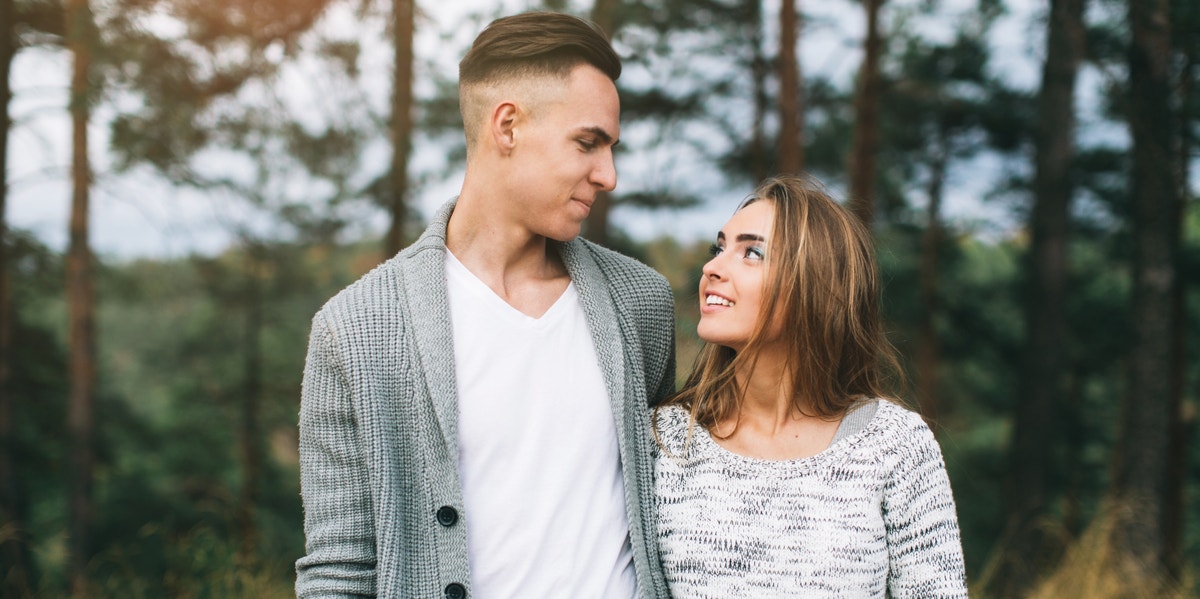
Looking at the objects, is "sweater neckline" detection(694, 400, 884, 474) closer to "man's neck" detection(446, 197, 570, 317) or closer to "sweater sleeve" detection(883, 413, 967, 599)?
"sweater sleeve" detection(883, 413, 967, 599)

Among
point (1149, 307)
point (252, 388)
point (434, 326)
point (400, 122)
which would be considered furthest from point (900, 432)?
point (252, 388)

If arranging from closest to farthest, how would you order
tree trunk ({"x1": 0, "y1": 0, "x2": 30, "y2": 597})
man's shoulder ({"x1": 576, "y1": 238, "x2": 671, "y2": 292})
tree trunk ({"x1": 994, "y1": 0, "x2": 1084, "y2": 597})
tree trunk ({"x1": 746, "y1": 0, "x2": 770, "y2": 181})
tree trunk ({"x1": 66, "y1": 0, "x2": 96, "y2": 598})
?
man's shoulder ({"x1": 576, "y1": 238, "x2": 671, "y2": 292}) → tree trunk ({"x1": 0, "y1": 0, "x2": 30, "y2": 597}) → tree trunk ({"x1": 66, "y1": 0, "x2": 96, "y2": 598}) → tree trunk ({"x1": 994, "y1": 0, "x2": 1084, "y2": 597}) → tree trunk ({"x1": 746, "y1": 0, "x2": 770, "y2": 181})

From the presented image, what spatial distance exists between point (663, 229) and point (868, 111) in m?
3.61

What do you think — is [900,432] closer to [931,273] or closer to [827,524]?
[827,524]

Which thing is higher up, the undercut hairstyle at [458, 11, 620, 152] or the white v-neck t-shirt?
the undercut hairstyle at [458, 11, 620, 152]

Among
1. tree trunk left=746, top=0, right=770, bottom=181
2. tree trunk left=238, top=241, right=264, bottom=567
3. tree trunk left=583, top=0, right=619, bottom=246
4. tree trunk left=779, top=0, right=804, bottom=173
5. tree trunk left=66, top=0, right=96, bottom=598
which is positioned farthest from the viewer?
tree trunk left=238, top=241, right=264, bottom=567

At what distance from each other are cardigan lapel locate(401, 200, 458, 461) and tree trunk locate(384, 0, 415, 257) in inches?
258

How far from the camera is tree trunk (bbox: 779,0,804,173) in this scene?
8664 millimetres

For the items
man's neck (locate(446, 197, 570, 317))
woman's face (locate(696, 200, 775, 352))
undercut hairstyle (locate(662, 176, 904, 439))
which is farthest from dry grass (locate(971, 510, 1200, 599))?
man's neck (locate(446, 197, 570, 317))

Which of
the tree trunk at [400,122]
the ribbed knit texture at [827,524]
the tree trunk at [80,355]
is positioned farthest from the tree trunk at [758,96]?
the ribbed knit texture at [827,524]

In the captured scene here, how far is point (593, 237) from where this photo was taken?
7.36 metres

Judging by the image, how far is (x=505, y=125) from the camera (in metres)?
2.50

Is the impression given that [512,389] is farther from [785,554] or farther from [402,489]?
[785,554]

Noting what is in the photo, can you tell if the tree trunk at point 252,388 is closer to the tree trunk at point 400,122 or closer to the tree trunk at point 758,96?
the tree trunk at point 400,122
